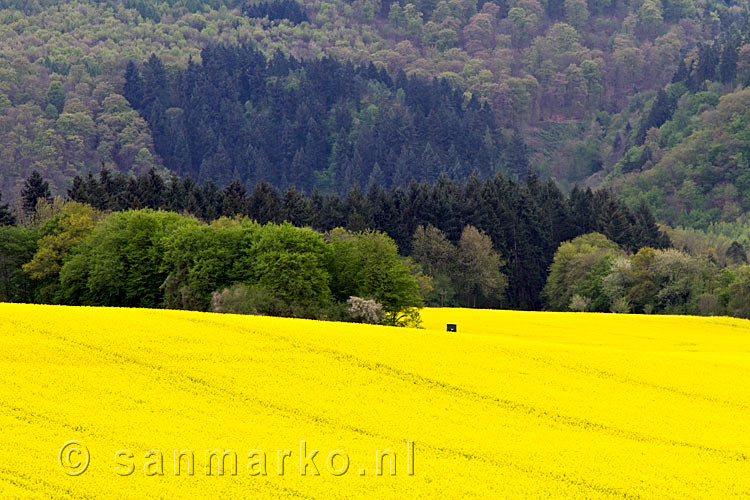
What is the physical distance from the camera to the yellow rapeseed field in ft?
104

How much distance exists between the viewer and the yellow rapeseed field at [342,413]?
31.8 metres

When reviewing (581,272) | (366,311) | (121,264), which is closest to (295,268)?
(366,311)

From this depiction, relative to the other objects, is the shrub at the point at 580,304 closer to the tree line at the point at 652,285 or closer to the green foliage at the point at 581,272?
the tree line at the point at 652,285

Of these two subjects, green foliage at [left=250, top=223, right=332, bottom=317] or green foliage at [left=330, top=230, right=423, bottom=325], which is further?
green foliage at [left=330, top=230, right=423, bottom=325]

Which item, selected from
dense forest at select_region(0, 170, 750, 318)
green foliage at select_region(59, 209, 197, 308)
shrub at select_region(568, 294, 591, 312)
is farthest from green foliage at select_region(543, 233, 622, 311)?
green foliage at select_region(59, 209, 197, 308)

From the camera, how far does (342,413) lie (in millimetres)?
37875

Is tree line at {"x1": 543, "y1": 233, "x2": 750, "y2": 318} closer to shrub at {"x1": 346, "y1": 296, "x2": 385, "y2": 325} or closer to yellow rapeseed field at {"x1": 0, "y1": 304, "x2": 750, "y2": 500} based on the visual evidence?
shrub at {"x1": 346, "y1": 296, "x2": 385, "y2": 325}

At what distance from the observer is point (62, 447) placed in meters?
32.8

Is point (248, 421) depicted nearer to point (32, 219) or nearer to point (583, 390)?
point (583, 390)

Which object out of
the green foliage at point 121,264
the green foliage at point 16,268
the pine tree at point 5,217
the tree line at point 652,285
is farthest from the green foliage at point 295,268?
the pine tree at point 5,217

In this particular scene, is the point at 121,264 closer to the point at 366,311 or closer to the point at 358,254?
the point at 358,254

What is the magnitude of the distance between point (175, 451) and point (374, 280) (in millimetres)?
38012

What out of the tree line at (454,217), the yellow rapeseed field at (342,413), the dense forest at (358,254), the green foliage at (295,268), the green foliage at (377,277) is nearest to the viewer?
the yellow rapeseed field at (342,413)

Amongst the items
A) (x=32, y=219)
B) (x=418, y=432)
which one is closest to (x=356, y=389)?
(x=418, y=432)
